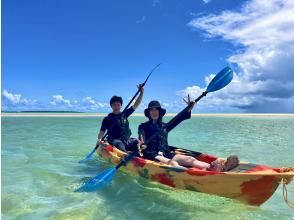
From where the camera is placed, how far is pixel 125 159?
A: 727cm

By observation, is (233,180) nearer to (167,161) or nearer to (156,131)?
(167,161)

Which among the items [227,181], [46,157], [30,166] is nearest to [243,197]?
[227,181]

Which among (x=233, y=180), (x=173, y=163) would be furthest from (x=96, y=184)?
(x=233, y=180)

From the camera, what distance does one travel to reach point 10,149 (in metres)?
13.0

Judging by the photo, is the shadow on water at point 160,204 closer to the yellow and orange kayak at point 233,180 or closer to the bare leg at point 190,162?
the yellow and orange kayak at point 233,180

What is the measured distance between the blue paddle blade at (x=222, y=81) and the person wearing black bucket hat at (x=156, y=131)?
0.78m

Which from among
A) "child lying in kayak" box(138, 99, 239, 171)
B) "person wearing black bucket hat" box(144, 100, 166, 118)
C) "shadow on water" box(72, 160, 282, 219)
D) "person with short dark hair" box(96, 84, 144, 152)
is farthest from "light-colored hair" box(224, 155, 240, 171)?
"person with short dark hair" box(96, 84, 144, 152)

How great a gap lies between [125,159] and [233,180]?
286 centimetres

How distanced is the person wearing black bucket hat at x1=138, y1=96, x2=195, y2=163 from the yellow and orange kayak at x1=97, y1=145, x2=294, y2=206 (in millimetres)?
832

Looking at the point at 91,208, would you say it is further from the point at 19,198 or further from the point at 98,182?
the point at 19,198

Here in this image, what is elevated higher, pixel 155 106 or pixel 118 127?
pixel 155 106

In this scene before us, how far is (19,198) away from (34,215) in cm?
108

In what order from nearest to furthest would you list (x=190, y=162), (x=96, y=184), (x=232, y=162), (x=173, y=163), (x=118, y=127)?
(x=232, y=162)
(x=173, y=163)
(x=190, y=162)
(x=96, y=184)
(x=118, y=127)

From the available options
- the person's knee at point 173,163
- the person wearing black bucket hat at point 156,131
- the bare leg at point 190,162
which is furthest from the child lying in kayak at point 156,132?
the person's knee at point 173,163
